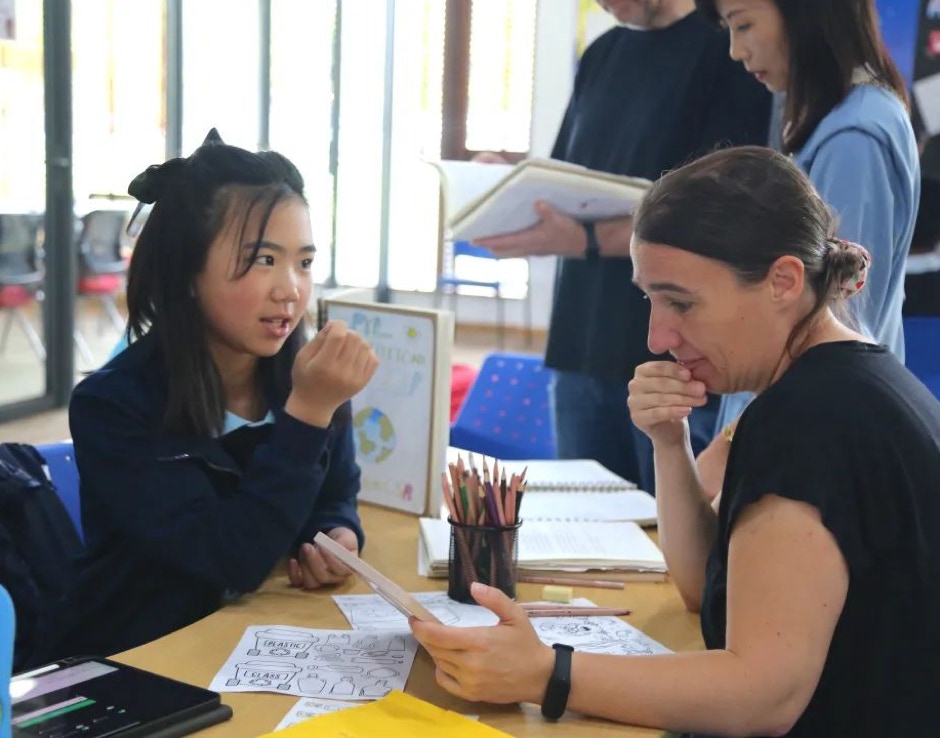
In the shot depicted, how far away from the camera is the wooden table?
1029 mm

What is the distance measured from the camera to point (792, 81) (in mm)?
1750

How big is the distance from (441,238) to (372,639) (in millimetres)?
7060

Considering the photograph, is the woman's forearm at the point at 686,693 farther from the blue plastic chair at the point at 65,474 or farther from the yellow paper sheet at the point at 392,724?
the blue plastic chair at the point at 65,474

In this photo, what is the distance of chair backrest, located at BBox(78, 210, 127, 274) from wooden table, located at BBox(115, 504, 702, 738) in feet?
14.7

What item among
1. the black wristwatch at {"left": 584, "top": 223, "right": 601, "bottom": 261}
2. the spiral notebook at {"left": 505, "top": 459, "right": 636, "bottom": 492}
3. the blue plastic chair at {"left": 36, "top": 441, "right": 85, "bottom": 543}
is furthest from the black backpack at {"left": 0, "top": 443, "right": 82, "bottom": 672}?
the black wristwatch at {"left": 584, "top": 223, "right": 601, "bottom": 261}

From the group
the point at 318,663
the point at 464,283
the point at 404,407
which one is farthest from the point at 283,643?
the point at 464,283

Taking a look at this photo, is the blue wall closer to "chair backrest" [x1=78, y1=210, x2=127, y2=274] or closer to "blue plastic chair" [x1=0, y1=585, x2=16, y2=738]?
"blue plastic chair" [x1=0, y1=585, x2=16, y2=738]

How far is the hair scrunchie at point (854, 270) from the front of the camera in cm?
117

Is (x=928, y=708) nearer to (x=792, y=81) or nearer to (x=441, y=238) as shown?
(x=792, y=81)

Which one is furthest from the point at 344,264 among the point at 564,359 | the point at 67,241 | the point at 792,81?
the point at 792,81

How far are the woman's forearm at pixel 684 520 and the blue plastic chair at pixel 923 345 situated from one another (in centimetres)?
118

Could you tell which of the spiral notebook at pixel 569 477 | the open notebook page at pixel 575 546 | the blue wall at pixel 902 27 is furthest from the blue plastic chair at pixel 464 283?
the open notebook page at pixel 575 546

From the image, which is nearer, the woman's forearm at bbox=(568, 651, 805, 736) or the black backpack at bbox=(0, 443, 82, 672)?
the woman's forearm at bbox=(568, 651, 805, 736)

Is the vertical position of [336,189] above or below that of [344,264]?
above
